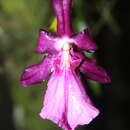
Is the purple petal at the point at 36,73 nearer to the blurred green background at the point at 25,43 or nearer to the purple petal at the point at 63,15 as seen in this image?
the purple petal at the point at 63,15

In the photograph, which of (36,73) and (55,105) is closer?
(55,105)

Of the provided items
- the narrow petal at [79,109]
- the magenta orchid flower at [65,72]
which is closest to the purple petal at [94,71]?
the magenta orchid flower at [65,72]

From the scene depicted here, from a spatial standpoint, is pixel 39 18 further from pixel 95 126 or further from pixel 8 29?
pixel 95 126

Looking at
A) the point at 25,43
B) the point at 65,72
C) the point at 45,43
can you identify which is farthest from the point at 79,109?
the point at 25,43

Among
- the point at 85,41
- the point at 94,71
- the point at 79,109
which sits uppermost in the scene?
the point at 85,41

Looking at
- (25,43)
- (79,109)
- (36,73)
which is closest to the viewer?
(79,109)

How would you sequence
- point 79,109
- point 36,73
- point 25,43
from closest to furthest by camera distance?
point 79,109 → point 36,73 → point 25,43

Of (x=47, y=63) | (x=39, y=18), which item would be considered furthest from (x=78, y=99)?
(x=39, y=18)

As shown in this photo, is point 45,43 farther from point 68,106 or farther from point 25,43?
point 25,43
